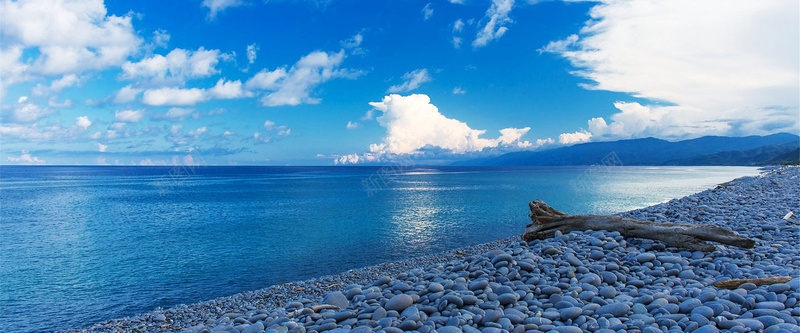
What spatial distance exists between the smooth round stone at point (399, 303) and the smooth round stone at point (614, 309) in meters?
2.89

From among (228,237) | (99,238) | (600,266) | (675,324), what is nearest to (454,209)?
(228,237)

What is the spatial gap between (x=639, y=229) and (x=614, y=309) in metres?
5.16

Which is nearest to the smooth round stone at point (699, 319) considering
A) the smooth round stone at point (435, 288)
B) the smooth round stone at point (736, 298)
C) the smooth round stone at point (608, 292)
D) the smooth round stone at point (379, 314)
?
the smooth round stone at point (736, 298)

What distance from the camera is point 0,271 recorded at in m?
19.0

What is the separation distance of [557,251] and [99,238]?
1216 inches

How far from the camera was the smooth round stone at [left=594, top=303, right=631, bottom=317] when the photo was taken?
19.1 feet

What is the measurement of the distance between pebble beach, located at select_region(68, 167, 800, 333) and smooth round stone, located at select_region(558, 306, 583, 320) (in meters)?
0.02

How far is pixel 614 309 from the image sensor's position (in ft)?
19.4

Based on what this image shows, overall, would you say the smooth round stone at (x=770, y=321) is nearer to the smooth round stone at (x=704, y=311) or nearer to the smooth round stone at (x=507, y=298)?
the smooth round stone at (x=704, y=311)

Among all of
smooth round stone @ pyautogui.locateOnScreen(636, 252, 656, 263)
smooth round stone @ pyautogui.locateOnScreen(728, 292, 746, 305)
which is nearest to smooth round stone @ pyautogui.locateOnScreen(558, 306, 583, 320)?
smooth round stone @ pyautogui.locateOnScreen(728, 292, 746, 305)

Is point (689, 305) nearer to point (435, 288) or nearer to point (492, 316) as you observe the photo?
point (492, 316)

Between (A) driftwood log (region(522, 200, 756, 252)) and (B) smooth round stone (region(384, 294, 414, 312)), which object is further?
(A) driftwood log (region(522, 200, 756, 252))

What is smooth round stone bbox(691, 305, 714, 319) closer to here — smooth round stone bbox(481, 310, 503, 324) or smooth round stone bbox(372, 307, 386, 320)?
smooth round stone bbox(481, 310, 503, 324)

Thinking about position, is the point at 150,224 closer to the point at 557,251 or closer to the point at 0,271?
the point at 0,271
